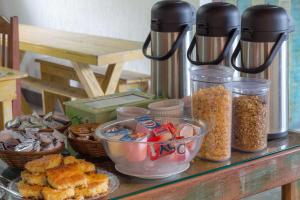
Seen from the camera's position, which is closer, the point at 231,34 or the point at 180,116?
the point at 180,116

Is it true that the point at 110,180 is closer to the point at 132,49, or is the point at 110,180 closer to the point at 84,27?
the point at 132,49

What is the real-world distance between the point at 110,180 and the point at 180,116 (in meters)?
0.28

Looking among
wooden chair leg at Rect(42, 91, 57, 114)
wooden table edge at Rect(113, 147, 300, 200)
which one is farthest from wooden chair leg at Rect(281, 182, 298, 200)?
wooden chair leg at Rect(42, 91, 57, 114)

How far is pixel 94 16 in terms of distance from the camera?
424cm

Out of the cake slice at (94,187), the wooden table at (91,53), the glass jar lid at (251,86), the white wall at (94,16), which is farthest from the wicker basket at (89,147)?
the white wall at (94,16)

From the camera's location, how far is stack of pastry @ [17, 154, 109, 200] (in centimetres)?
105

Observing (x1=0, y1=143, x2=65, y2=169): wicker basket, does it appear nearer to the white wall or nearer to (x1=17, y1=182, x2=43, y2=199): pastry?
(x1=17, y1=182, x2=43, y2=199): pastry

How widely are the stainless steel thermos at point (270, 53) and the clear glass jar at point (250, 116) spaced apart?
0.06 meters

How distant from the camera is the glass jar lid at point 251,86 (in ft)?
4.35

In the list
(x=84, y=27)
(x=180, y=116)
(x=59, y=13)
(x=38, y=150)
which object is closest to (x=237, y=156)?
(x=180, y=116)

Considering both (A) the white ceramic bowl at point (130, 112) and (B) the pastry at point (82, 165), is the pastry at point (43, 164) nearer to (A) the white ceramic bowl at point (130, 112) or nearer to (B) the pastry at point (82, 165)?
(B) the pastry at point (82, 165)

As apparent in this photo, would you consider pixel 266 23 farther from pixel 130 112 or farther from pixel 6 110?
pixel 6 110

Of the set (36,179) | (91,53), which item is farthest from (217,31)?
(91,53)

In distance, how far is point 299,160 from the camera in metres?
→ 1.40
